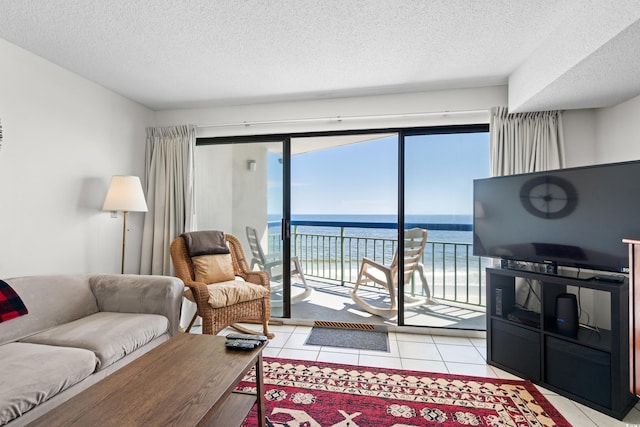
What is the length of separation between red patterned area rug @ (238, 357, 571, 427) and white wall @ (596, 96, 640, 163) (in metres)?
1.91

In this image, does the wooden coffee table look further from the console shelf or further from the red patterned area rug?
Answer: the console shelf

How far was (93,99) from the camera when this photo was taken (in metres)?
2.82

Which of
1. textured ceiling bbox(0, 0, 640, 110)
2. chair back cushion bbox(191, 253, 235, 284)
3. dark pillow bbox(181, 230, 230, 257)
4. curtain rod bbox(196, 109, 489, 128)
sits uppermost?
textured ceiling bbox(0, 0, 640, 110)

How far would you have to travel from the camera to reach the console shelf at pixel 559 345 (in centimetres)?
177

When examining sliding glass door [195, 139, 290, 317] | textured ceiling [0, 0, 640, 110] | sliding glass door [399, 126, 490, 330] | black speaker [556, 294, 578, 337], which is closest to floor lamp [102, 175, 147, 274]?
sliding glass door [195, 139, 290, 317]

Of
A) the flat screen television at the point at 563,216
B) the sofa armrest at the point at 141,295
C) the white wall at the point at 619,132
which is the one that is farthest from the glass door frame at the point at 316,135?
the sofa armrest at the point at 141,295

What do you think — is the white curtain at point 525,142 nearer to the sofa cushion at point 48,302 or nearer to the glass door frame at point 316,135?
the glass door frame at point 316,135

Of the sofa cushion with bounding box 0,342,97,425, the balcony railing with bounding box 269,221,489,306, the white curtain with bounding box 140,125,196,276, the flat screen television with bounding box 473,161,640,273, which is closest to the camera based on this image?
the sofa cushion with bounding box 0,342,97,425

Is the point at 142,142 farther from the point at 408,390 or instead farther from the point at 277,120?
the point at 408,390

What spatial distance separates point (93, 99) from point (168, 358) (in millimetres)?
2592

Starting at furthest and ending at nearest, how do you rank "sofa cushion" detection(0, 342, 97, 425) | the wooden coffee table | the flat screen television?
the flat screen television, "sofa cushion" detection(0, 342, 97, 425), the wooden coffee table

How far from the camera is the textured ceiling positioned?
69.6 inches

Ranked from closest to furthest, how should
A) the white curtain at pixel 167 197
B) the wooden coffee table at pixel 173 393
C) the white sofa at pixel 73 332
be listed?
1. the wooden coffee table at pixel 173 393
2. the white sofa at pixel 73 332
3. the white curtain at pixel 167 197

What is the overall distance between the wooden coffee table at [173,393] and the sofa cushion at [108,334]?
1.25ft
